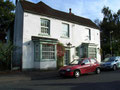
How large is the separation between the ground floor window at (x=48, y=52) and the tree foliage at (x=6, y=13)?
1597 centimetres

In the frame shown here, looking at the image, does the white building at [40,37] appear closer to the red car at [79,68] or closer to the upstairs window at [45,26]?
the upstairs window at [45,26]

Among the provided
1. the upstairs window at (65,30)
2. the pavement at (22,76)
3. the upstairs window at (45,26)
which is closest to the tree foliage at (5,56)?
the pavement at (22,76)

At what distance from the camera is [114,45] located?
30.0 m

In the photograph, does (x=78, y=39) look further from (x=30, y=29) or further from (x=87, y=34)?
(x=30, y=29)

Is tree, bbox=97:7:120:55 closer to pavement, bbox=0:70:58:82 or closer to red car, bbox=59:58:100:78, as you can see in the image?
red car, bbox=59:58:100:78

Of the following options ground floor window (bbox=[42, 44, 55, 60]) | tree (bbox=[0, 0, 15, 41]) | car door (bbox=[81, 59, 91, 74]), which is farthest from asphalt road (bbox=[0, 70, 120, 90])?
tree (bbox=[0, 0, 15, 41])

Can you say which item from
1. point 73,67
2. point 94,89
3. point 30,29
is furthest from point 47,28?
point 94,89

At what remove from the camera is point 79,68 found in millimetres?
10828

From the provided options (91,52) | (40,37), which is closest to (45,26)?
(40,37)

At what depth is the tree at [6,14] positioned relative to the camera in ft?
89.9

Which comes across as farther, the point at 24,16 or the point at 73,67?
the point at 24,16

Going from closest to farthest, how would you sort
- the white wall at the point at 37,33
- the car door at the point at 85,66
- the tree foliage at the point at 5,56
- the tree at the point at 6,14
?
the car door at the point at 85,66 → the tree foliage at the point at 5,56 → the white wall at the point at 37,33 → the tree at the point at 6,14

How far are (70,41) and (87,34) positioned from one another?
426cm

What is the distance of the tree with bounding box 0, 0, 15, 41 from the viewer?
27391 millimetres
